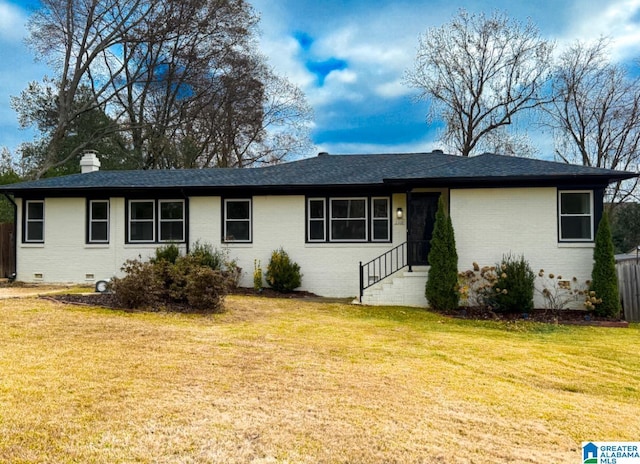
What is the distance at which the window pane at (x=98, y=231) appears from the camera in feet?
44.3

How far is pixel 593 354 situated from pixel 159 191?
12107 millimetres

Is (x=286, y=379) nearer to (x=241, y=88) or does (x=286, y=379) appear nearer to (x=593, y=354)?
(x=593, y=354)

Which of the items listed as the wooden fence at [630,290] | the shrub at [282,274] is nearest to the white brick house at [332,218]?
the shrub at [282,274]

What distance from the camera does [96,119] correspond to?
24750 millimetres

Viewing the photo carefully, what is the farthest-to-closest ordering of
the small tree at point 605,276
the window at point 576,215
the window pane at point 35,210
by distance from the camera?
the window pane at point 35,210 → the window at point 576,215 → the small tree at point 605,276

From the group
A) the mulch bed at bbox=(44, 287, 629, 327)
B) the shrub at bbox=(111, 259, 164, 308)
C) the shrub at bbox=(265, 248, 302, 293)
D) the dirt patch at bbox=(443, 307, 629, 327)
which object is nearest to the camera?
the shrub at bbox=(111, 259, 164, 308)

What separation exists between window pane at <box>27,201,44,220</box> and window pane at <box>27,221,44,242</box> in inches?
7.9

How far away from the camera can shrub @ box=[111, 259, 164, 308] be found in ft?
27.4

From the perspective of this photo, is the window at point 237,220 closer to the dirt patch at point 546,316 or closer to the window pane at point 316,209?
the window pane at point 316,209

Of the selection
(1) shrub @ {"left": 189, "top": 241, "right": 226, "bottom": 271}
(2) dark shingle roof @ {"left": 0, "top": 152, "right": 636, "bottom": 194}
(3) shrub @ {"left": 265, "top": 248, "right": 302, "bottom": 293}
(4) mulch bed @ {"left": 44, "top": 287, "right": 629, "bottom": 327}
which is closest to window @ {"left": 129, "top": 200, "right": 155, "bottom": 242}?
(2) dark shingle roof @ {"left": 0, "top": 152, "right": 636, "bottom": 194}

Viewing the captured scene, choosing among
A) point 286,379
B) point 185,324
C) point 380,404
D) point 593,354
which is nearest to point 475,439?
point 380,404

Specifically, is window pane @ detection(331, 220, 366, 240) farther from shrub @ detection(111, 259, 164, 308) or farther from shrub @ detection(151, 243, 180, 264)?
shrub @ detection(111, 259, 164, 308)

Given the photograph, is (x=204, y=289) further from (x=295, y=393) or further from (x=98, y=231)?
(x=98, y=231)

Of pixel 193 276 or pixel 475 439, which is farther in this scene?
pixel 193 276
